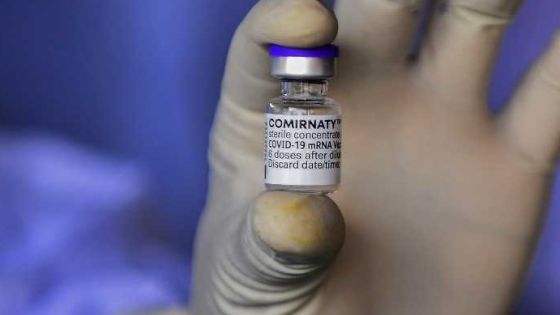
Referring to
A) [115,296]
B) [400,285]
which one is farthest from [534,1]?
[115,296]

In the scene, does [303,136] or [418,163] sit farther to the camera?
[418,163]

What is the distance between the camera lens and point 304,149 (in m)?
0.75

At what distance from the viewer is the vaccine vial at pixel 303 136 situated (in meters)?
0.74

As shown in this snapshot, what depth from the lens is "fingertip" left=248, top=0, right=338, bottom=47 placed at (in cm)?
74

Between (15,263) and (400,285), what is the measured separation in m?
0.34

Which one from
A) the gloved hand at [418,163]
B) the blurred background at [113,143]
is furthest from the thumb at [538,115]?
the blurred background at [113,143]

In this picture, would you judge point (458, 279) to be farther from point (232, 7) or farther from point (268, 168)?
point (232, 7)

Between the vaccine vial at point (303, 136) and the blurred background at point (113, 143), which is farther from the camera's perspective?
the blurred background at point (113, 143)

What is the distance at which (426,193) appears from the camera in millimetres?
857

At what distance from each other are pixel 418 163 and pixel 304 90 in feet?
0.38

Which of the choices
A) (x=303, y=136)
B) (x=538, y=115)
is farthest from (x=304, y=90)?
(x=538, y=115)

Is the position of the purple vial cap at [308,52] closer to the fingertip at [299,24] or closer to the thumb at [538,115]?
the fingertip at [299,24]

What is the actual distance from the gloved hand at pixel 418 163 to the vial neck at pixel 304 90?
27mm

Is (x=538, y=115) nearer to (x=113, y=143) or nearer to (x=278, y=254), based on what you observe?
(x=278, y=254)
